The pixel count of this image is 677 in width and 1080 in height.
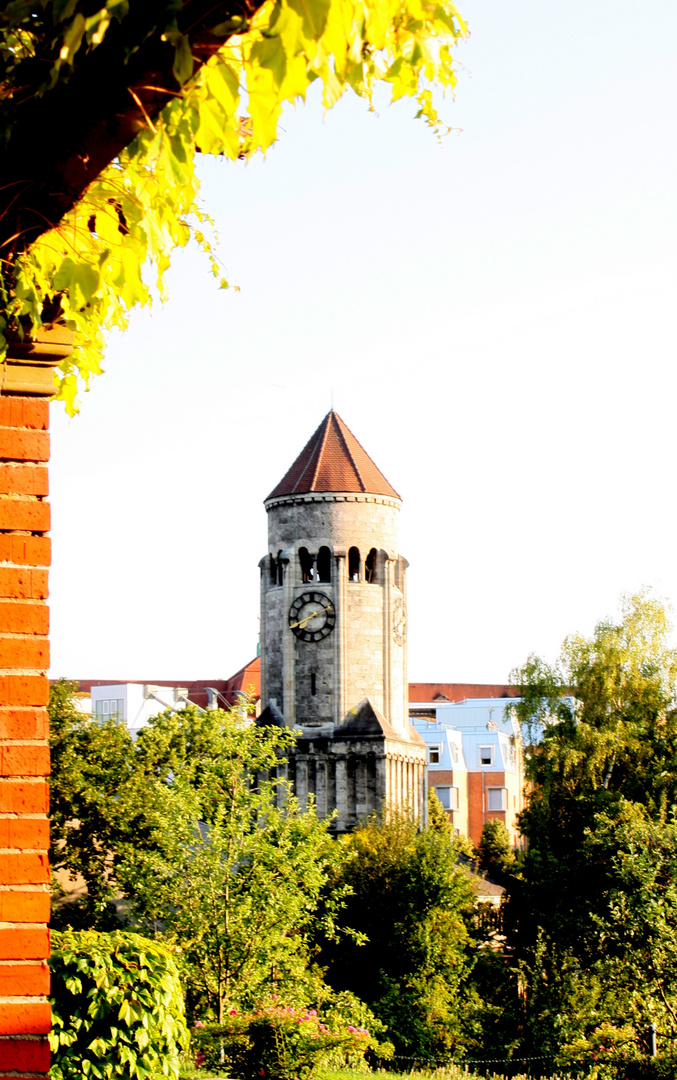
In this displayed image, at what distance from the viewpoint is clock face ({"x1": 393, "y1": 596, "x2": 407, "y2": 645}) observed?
179 feet

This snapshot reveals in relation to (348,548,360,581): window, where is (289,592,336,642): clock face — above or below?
below

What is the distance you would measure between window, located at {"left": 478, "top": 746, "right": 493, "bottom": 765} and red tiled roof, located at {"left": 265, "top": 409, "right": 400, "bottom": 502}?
3660 cm

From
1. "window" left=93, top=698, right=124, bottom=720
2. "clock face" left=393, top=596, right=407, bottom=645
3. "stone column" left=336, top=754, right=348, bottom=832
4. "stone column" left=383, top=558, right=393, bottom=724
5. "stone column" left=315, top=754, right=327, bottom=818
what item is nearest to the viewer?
"stone column" left=336, top=754, right=348, bottom=832

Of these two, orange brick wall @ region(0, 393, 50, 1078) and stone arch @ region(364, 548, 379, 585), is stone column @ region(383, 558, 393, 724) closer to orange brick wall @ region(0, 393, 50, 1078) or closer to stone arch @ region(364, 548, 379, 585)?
stone arch @ region(364, 548, 379, 585)

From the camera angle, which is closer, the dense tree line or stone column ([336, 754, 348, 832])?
the dense tree line

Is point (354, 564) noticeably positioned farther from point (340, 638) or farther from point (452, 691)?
point (452, 691)

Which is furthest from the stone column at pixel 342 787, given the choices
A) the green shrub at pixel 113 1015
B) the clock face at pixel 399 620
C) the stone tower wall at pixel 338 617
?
the green shrub at pixel 113 1015

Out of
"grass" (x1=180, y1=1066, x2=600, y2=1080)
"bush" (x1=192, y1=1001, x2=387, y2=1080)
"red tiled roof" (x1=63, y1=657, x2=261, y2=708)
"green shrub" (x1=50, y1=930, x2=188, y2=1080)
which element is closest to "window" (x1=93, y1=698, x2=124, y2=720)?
"red tiled roof" (x1=63, y1=657, x2=261, y2=708)

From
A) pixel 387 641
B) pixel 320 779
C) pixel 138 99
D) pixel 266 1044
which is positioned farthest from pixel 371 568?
pixel 138 99

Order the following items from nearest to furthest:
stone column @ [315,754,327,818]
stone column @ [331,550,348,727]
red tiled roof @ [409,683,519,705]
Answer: stone column @ [315,754,327,818] < stone column @ [331,550,348,727] < red tiled roof @ [409,683,519,705]

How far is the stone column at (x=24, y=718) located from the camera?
3.30m

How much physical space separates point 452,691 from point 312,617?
231ft

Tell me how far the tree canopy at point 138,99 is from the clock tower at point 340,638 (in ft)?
161

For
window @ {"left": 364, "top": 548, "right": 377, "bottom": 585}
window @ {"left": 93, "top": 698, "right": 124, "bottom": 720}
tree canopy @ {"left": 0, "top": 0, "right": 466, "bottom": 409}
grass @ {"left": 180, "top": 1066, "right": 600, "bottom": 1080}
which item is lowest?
grass @ {"left": 180, "top": 1066, "right": 600, "bottom": 1080}
